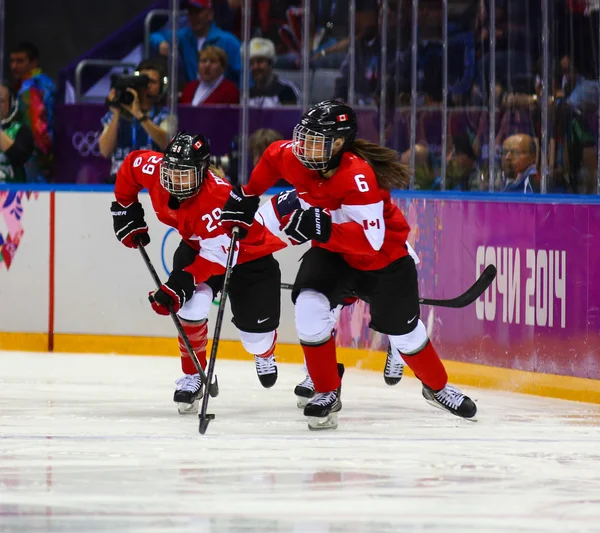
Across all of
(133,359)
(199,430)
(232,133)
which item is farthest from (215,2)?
(199,430)

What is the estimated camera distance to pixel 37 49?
27.8 feet

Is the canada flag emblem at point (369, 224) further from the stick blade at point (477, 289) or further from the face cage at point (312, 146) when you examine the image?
the stick blade at point (477, 289)

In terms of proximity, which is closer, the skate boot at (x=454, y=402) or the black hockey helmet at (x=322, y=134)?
the black hockey helmet at (x=322, y=134)

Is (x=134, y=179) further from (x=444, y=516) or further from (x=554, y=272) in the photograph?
(x=444, y=516)

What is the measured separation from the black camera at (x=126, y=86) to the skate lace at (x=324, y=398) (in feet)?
11.1

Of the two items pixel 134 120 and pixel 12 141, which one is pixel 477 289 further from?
pixel 12 141

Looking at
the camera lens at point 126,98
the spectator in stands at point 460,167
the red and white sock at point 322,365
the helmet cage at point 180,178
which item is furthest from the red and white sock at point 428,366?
the camera lens at point 126,98

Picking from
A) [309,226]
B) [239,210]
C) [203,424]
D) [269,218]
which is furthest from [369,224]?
[203,424]

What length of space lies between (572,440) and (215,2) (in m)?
4.18

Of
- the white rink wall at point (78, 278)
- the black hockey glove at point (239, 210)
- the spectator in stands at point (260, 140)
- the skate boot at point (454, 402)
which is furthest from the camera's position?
the spectator in stands at point (260, 140)

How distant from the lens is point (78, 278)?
745 cm

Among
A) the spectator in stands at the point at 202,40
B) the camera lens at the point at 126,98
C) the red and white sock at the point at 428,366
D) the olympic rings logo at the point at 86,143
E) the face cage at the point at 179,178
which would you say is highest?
the spectator in stands at the point at 202,40

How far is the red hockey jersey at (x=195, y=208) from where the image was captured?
5.23m

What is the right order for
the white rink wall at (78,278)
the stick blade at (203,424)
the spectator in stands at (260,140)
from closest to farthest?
the stick blade at (203,424) < the white rink wall at (78,278) < the spectator in stands at (260,140)
